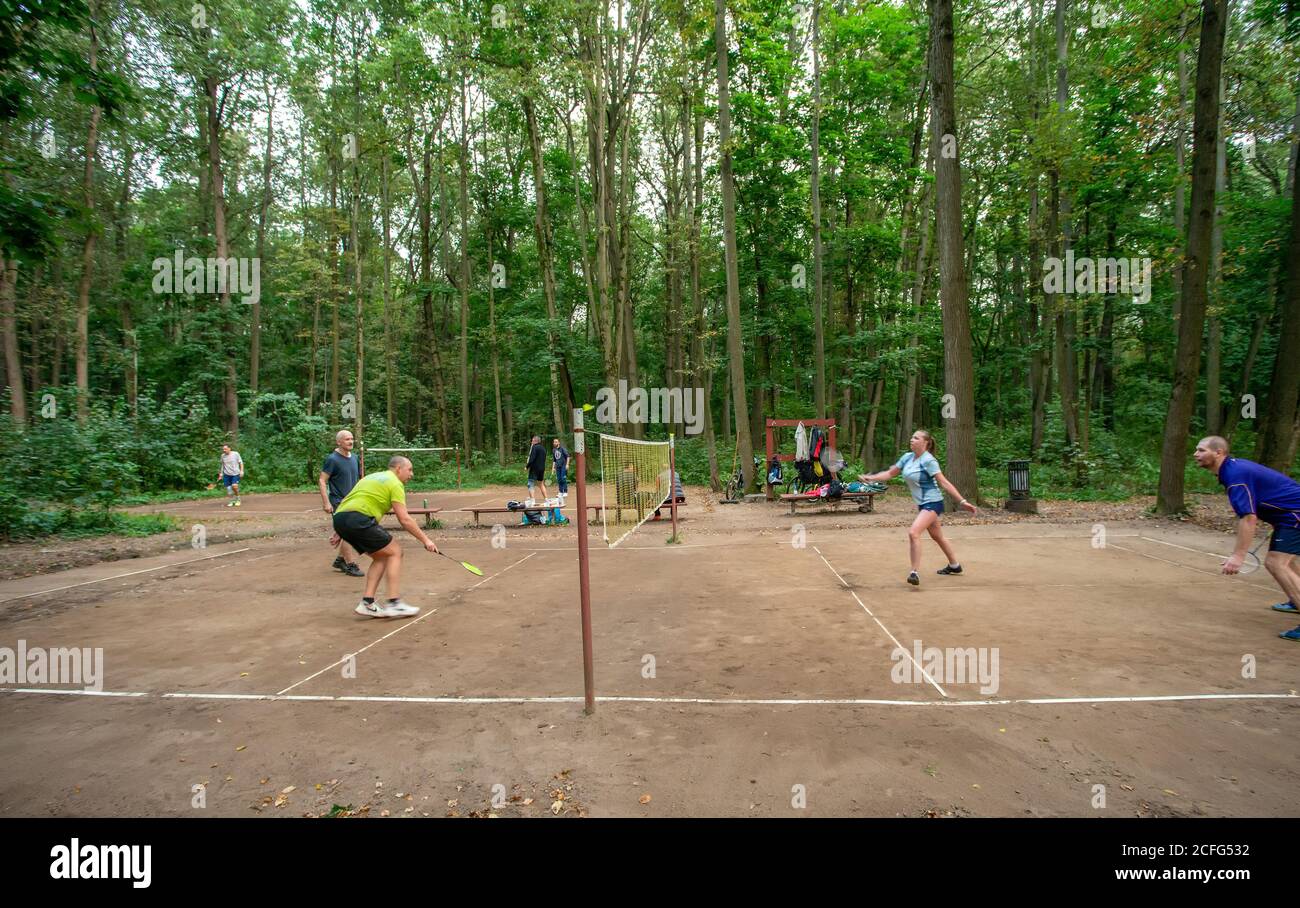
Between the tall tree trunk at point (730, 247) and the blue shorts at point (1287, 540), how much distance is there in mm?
11526

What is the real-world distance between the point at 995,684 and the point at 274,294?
3924 cm

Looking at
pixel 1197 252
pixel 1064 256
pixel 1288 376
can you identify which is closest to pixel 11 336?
pixel 1197 252

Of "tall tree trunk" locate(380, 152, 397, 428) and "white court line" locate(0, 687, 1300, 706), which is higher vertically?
"tall tree trunk" locate(380, 152, 397, 428)

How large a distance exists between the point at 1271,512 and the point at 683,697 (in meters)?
5.66

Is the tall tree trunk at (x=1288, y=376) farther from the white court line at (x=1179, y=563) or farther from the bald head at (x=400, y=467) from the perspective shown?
the bald head at (x=400, y=467)

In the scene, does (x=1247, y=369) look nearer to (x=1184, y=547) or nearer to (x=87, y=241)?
(x=1184, y=547)

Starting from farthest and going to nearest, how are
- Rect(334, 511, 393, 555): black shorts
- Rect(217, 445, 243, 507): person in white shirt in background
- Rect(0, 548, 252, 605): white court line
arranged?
Rect(217, 445, 243, 507): person in white shirt in background < Rect(0, 548, 252, 605): white court line < Rect(334, 511, 393, 555): black shorts

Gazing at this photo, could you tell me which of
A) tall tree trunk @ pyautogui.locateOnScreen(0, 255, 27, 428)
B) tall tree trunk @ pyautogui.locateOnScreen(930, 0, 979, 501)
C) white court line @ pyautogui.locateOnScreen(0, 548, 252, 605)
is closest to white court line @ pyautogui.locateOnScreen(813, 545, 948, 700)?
tall tree trunk @ pyautogui.locateOnScreen(930, 0, 979, 501)

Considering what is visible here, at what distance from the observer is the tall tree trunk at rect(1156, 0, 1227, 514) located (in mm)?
11344

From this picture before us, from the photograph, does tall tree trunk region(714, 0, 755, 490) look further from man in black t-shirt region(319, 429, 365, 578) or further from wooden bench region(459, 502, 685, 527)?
man in black t-shirt region(319, 429, 365, 578)

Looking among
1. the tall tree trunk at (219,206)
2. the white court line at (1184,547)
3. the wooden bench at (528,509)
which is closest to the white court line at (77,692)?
the wooden bench at (528,509)

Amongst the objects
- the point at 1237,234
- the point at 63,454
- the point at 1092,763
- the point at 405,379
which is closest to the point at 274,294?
the point at 405,379

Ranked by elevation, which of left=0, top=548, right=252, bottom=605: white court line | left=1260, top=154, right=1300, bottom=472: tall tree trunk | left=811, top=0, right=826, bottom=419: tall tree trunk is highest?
left=811, top=0, right=826, bottom=419: tall tree trunk
